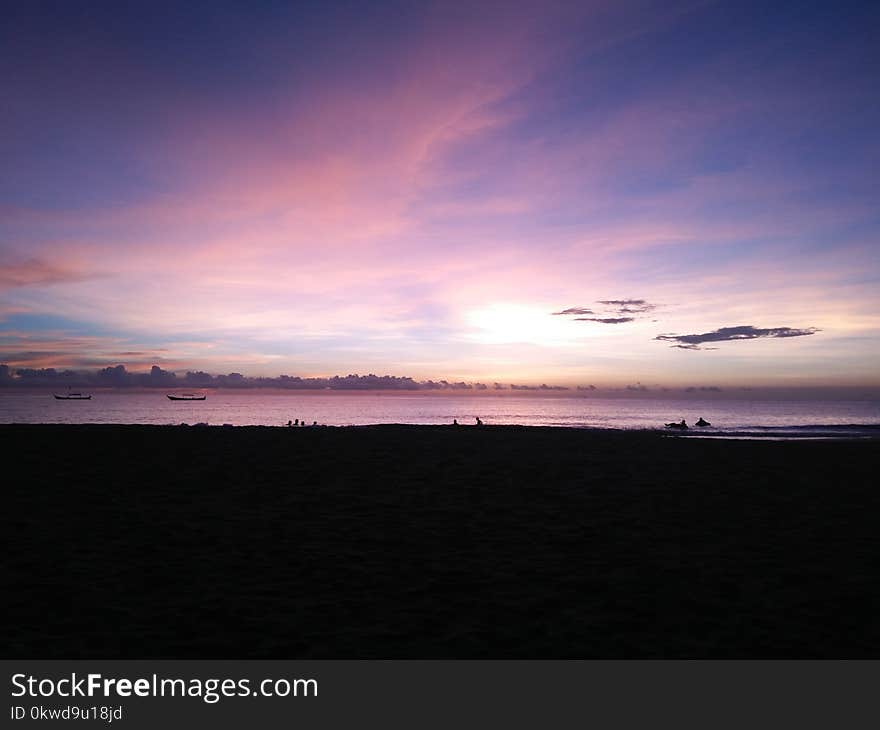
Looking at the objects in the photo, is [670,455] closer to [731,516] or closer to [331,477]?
[731,516]

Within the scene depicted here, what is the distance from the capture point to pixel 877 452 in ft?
90.3

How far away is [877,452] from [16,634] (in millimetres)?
32674

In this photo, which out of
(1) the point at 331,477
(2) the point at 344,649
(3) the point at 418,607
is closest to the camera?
(2) the point at 344,649

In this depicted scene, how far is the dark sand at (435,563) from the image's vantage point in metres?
6.52

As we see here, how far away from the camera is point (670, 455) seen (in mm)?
26234

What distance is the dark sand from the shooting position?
6523 millimetres

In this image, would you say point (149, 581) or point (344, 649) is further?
point (149, 581)

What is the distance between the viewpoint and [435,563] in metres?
9.44

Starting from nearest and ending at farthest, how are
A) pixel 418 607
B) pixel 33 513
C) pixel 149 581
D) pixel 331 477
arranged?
pixel 418 607
pixel 149 581
pixel 33 513
pixel 331 477

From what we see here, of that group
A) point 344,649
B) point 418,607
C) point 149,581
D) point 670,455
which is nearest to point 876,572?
point 418,607
